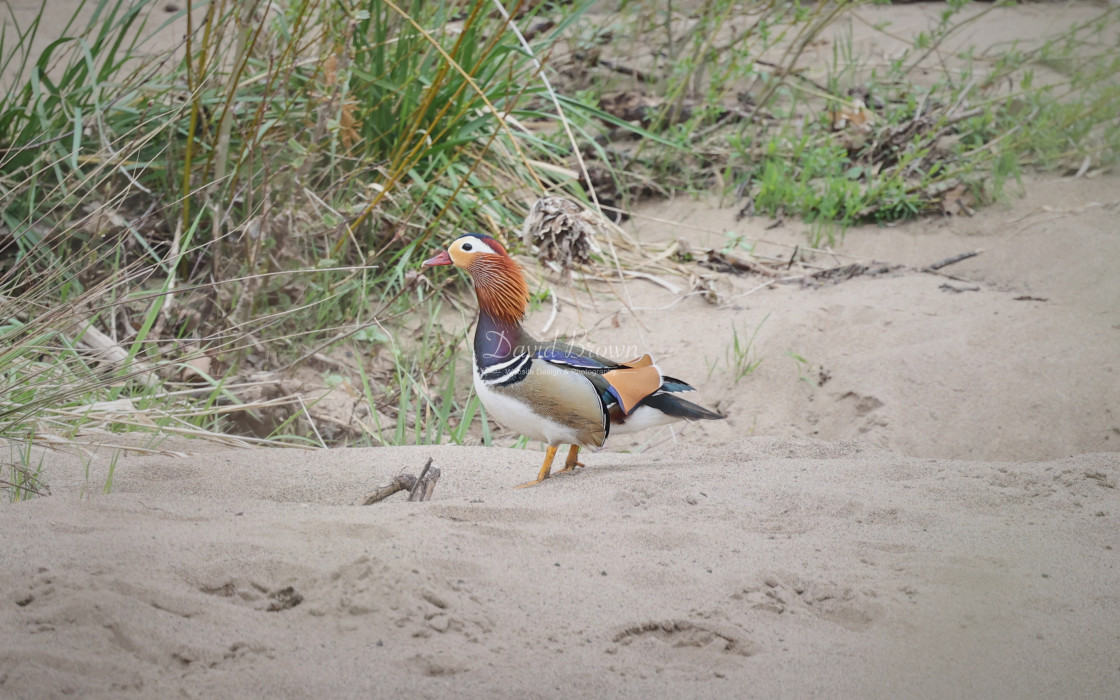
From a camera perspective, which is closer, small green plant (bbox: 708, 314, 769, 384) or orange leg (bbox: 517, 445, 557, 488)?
orange leg (bbox: 517, 445, 557, 488)

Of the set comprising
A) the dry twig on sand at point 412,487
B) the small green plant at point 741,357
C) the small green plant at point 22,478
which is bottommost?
the small green plant at point 22,478

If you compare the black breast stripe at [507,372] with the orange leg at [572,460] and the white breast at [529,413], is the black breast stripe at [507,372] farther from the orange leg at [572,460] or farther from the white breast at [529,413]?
the orange leg at [572,460]

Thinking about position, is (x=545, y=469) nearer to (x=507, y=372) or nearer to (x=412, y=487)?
(x=507, y=372)

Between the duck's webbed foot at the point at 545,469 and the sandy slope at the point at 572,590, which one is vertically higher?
the sandy slope at the point at 572,590

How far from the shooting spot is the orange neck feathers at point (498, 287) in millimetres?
2918

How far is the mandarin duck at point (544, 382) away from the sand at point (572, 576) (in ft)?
0.51

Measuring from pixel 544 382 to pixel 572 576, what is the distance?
2.96 feet

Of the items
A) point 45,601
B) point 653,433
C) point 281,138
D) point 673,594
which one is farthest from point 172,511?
point 281,138

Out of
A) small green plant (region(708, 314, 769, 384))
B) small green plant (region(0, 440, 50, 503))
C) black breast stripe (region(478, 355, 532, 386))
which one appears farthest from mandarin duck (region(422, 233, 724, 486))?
small green plant (region(708, 314, 769, 384))

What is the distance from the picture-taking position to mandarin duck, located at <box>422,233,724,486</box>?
281 centimetres

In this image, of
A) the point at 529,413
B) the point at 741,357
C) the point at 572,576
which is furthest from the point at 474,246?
the point at 741,357

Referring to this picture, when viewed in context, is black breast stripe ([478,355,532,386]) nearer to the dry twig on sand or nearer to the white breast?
the white breast

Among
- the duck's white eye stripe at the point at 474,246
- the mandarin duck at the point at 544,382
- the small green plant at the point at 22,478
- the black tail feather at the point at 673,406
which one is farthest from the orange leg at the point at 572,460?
the small green plant at the point at 22,478

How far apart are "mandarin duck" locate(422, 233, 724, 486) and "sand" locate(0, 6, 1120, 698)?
155mm
